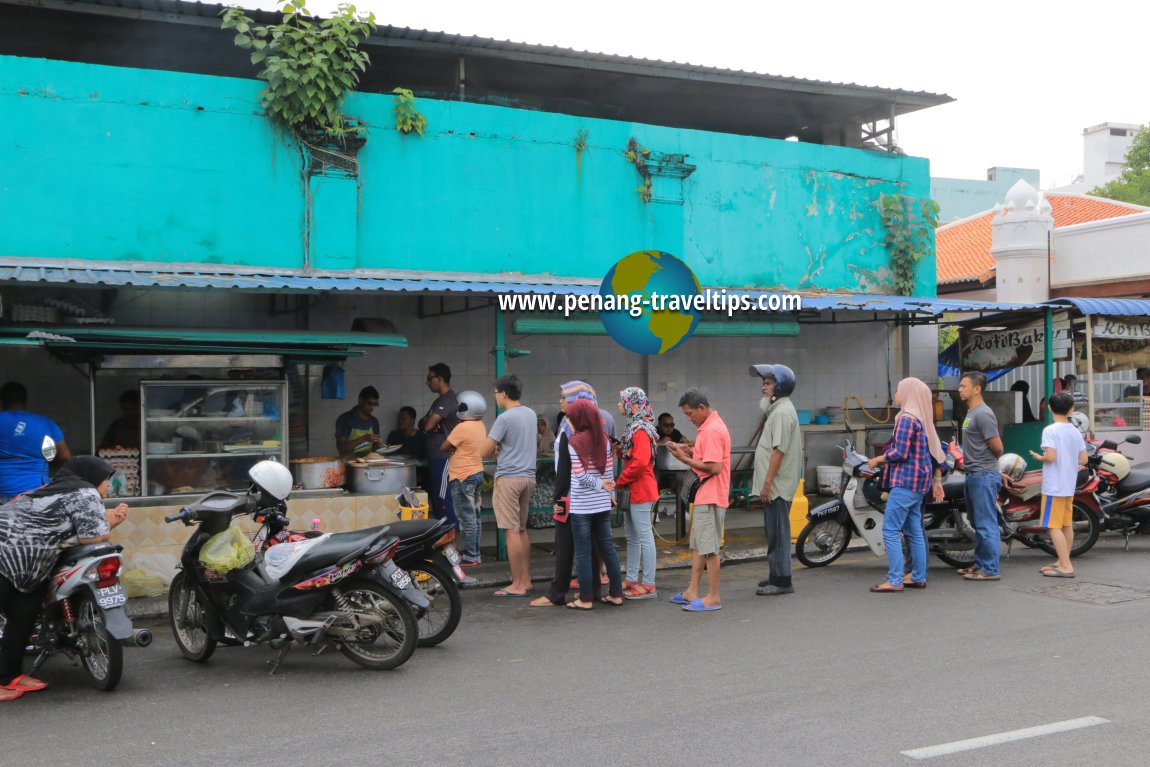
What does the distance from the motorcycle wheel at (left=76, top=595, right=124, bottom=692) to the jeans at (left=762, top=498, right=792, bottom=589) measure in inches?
195

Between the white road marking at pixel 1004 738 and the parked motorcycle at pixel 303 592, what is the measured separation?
2992 mm

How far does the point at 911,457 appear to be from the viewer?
8.48 metres

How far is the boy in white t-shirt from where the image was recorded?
898cm

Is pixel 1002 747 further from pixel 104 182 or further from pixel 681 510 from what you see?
pixel 104 182

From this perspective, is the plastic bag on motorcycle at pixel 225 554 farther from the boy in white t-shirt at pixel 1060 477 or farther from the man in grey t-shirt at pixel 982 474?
the boy in white t-shirt at pixel 1060 477

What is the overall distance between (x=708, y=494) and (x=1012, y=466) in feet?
12.1

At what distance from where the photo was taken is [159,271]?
10148mm

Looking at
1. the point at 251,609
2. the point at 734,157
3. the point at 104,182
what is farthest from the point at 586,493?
the point at 734,157

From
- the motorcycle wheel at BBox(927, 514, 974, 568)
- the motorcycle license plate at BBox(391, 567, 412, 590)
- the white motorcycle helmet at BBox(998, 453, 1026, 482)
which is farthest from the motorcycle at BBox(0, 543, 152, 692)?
the white motorcycle helmet at BBox(998, 453, 1026, 482)

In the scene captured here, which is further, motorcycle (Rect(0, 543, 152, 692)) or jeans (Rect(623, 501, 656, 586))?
jeans (Rect(623, 501, 656, 586))

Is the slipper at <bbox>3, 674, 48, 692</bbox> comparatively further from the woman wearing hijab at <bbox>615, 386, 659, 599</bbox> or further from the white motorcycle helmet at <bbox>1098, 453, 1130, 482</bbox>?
the white motorcycle helmet at <bbox>1098, 453, 1130, 482</bbox>

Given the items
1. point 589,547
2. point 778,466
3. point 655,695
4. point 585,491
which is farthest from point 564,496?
point 655,695

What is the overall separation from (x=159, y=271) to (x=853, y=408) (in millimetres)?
9572

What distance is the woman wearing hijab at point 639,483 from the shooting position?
324 inches
